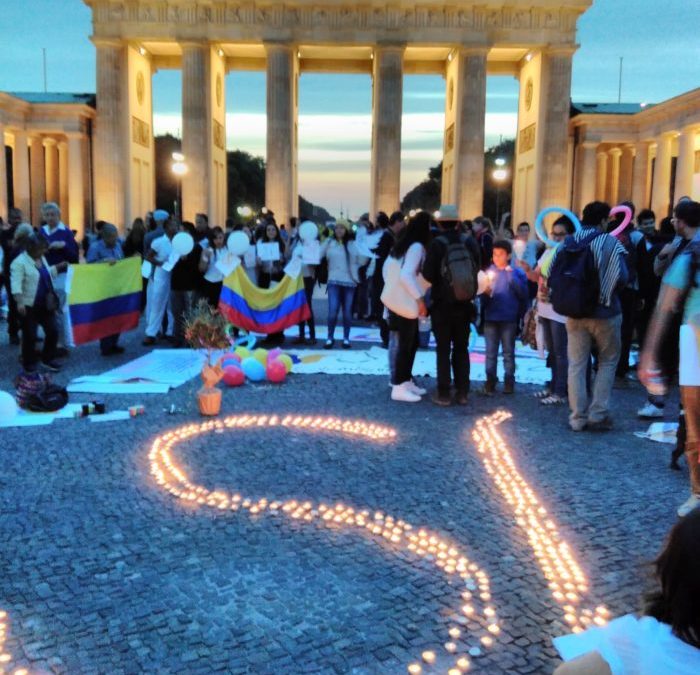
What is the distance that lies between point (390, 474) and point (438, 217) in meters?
3.27

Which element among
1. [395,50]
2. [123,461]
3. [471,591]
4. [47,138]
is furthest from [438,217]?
[47,138]

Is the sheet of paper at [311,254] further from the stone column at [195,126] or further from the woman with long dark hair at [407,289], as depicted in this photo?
the stone column at [195,126]

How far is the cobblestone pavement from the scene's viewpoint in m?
3.30

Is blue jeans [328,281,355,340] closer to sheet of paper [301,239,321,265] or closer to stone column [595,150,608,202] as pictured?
sheet of paper [301,239,321,265]

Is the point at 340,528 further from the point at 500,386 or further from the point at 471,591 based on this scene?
the point at 500,386

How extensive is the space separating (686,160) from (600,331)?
33051 millimetres

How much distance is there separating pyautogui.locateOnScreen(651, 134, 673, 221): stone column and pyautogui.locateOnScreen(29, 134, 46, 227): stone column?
1349 inches

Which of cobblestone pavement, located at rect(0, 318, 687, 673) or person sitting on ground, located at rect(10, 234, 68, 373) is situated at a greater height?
person sitting on ground, located at rect(10, 234, 68, 373)

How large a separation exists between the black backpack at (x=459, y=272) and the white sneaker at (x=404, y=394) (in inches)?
46.7

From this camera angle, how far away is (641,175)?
141ft

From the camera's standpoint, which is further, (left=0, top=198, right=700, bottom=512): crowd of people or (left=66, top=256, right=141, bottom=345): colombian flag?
(left=66, top=256, right=141, bottom=345): colombian flag

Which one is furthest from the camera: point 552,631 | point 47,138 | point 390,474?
point 47,138

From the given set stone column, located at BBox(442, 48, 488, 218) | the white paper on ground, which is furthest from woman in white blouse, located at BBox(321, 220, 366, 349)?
stone column, located at BBox(442, 48, 488, 218)

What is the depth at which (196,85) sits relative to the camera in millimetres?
36812
